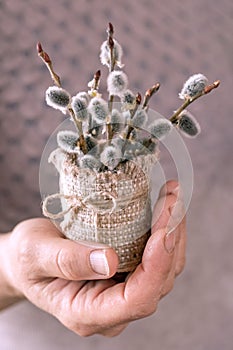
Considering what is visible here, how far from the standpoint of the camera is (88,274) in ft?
1.45

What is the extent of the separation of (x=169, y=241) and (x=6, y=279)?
20cm

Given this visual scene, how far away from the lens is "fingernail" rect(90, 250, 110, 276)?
419 mm

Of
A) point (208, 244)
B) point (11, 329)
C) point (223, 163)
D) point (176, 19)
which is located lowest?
point (11, 329)

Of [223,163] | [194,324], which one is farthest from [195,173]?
[194,324]

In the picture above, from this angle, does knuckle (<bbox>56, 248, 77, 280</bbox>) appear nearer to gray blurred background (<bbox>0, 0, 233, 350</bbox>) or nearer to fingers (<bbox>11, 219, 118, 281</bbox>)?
fingers (<bbox>11, 219, 118, 281</bbox>)

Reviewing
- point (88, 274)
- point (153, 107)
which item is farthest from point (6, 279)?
point (153, 107)

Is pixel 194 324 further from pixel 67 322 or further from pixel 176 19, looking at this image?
pixel 176 19

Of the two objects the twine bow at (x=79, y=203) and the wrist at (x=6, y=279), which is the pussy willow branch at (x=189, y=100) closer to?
the twine bow at (x=79, y=203)

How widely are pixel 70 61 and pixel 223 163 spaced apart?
22 cm

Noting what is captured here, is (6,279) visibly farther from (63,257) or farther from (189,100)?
(189,100)

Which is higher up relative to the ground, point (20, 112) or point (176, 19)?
point (176, 19)

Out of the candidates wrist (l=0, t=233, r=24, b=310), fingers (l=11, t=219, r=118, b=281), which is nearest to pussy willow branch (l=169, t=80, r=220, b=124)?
fingers (l=11, t=219, r=118, b=281)

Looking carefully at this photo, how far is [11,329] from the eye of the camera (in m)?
A: 0.65

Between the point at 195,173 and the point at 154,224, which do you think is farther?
the point at 195,173
